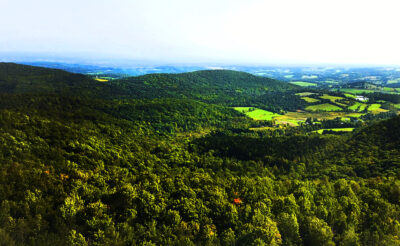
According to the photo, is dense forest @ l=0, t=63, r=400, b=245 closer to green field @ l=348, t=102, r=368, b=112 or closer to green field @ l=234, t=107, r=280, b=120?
green field @ l=234, t=107, r=280, b=120

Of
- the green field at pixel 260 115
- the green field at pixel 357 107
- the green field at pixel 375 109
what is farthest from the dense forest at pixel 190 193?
the green field at pixel 375 109

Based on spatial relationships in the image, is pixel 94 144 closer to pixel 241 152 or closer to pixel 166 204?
pixel 166 204

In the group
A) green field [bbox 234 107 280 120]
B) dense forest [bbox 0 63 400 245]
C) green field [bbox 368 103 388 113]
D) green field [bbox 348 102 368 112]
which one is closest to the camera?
dense forest [bbox 0 63 400 245]

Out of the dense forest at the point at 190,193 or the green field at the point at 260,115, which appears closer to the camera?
the dense forest at the point at 190,193

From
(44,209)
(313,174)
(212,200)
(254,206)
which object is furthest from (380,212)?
(44,209)

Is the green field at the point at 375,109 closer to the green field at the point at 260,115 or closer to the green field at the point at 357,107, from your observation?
the green field at the point at 357,107

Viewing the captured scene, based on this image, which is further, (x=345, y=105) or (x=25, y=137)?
(x=345, y=105)

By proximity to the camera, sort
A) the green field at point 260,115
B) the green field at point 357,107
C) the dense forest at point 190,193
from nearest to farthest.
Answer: the dense forest at point 190,193 → the green field at point 260,115 → the green field at point 357,107

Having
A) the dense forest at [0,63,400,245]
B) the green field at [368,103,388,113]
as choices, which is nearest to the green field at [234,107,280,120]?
the green field at [368,103,388,113]

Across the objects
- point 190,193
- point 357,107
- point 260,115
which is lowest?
point 260,115

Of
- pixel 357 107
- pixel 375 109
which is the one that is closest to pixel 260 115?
pixel 357 107

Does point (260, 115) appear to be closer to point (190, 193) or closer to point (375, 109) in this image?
point (375, 109)
